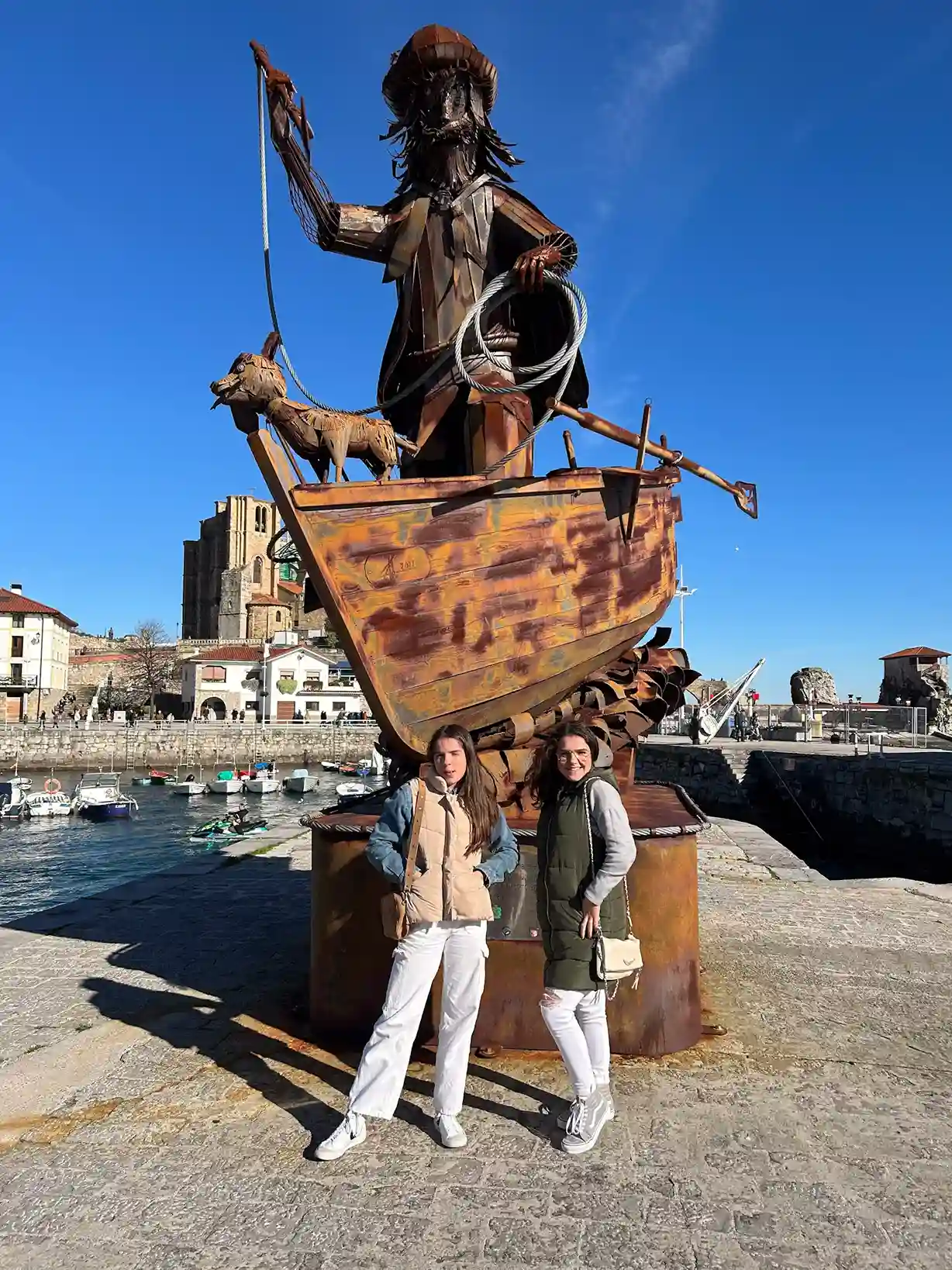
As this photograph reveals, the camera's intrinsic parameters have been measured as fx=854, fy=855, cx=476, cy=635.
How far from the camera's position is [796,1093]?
419 centimetres

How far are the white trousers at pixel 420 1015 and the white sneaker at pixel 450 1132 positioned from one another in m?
0.03

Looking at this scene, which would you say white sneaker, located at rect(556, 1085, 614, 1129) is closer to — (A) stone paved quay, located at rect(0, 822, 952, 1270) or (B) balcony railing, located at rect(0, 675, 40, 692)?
(A) stone paved quay, located at rect(0, 822, 952, 1270)

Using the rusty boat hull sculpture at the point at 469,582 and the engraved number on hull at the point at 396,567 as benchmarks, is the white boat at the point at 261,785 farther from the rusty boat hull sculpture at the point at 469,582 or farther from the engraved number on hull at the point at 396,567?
the engraved number on hull at the point at 396,567

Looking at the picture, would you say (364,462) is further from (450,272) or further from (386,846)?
(386,846)

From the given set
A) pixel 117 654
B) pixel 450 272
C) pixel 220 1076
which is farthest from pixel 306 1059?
pixel 117 654

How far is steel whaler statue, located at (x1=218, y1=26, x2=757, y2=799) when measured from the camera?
193 inches

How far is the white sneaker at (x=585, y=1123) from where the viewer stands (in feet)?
11.6

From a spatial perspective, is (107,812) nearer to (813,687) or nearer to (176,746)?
(176,746)

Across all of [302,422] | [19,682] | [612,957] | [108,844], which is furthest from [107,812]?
[19,682]

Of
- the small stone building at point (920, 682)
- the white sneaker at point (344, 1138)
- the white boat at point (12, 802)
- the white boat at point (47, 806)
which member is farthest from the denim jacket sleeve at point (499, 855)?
the small stone building at point (920, 682)

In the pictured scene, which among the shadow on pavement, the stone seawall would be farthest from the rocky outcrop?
the shadow on pavement

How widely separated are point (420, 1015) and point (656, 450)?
4209 mm

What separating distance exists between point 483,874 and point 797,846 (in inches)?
952

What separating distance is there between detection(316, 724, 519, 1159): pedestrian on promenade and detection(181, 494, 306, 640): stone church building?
262 feet
